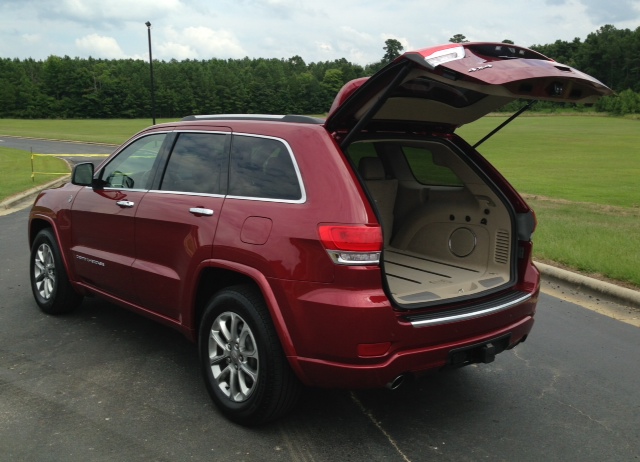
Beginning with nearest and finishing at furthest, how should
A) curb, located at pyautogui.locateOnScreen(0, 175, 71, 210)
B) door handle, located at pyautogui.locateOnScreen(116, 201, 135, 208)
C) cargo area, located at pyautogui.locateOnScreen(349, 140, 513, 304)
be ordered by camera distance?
cargo area, located at pyautogui.locateOnScreen(349, 140, 513, 304), door handle, located at pyautogui.locateOnScreen(116, 201, 135, 208), curb, located at pyautogui.locateOnScreen(0, 175, 71, 210)

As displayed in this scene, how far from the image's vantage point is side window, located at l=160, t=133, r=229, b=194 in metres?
4.05

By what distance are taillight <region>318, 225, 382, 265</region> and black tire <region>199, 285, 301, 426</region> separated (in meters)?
0.60

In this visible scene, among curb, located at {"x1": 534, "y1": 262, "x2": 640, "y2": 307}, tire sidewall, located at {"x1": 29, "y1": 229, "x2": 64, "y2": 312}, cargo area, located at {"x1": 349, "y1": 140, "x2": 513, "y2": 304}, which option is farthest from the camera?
curb, located at {"x1": 534, "y1": 262, "x2": 640, "y2": 307}

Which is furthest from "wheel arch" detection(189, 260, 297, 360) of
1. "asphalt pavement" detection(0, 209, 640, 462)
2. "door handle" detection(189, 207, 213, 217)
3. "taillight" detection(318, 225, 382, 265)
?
"asphalt pavement" detection(0, 209, 640, 462)

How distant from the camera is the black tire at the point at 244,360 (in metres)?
3.47

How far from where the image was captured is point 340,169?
3395mm

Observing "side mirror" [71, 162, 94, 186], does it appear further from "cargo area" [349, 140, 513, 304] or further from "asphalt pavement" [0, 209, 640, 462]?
"cargo area" [349, 140, 513, 304]

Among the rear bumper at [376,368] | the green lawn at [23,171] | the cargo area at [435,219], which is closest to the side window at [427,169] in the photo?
the cargo area at [435,219]

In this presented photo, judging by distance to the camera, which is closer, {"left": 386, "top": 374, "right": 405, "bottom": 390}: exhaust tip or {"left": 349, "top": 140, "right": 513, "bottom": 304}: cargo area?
{"left": 386, "top": 374, "right": 405, "bottom": 390}: exhaust tip

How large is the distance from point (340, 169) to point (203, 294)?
1322 millimetres

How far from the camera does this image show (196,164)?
4215 mm

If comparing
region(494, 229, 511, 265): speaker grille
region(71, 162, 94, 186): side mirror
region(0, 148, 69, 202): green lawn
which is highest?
region(71, 162, 94, 186): side mirror

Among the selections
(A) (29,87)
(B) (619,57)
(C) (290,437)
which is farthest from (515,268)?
(B) (619,57)

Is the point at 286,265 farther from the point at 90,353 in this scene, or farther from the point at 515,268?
the point at 90,353
